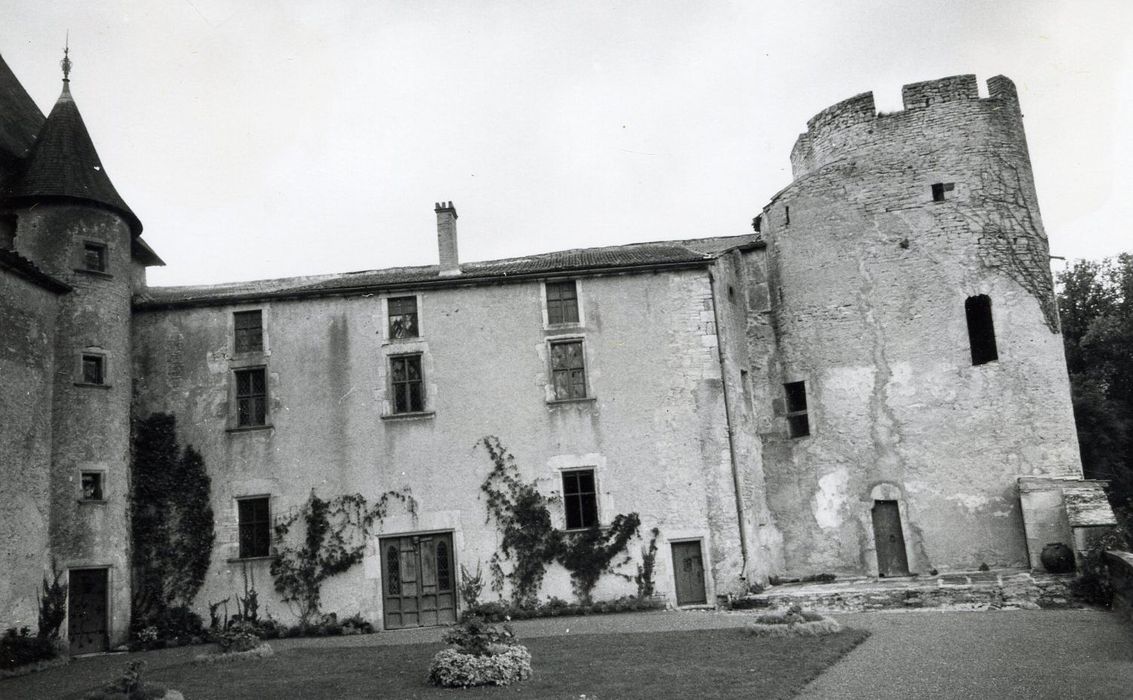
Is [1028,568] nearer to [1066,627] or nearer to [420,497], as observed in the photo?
[1066,627]

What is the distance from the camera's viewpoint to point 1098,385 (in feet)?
113

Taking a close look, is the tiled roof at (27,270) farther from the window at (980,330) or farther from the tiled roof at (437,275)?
the window at (980,330)

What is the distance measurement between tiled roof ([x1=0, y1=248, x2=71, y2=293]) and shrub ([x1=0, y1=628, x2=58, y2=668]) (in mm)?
6784

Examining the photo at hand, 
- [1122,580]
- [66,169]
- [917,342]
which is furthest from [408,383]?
[1122,580]

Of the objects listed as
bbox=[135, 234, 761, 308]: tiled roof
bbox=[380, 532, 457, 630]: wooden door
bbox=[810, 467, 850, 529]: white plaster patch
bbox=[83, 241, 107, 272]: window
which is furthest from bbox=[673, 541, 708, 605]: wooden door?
bbox=[83, 241, 107, 272]: window

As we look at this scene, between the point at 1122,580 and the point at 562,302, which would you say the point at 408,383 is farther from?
the point at 1122,580

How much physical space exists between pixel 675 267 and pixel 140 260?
43.7 ft

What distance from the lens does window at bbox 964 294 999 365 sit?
74.4ft

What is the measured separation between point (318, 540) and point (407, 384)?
4059 millimetres

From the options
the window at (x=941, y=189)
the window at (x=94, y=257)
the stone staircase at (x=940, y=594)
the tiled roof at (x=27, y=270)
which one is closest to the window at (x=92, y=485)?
the tiled roof at (x=27, y=270)

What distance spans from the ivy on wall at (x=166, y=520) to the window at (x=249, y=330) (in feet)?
7.75

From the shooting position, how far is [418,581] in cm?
2077

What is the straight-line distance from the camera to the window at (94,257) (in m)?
20.2

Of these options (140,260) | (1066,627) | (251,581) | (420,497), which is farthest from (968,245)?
(140,260)
